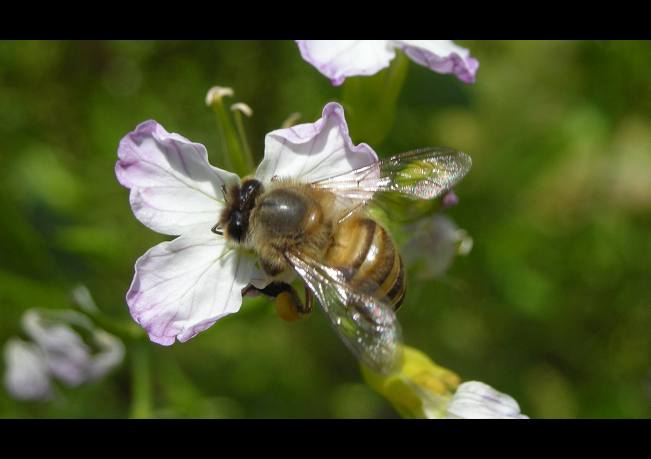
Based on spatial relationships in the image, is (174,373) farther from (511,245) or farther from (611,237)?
(611,237)

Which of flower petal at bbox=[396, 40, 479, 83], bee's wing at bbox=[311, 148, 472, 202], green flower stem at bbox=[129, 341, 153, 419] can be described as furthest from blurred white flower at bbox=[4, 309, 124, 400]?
flower petal at bbox=[396, 40, 479, 83]

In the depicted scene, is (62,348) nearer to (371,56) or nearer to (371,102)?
(371,102)

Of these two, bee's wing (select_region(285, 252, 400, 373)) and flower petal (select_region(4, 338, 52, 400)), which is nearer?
bee's wing (select_region(285, 252, 400, 373))

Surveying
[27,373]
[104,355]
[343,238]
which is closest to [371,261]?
[343,238]

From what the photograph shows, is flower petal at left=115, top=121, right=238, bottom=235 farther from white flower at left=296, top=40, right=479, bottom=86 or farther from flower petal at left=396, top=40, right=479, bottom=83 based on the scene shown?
flower petal at left=396, top=40, right=479, bottom=83

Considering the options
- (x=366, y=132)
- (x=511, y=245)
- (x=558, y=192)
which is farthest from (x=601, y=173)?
(x=366, y=132)

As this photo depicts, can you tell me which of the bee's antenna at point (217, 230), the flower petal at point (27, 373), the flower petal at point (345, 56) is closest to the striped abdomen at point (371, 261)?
the bee's antenna at point (217, 230)

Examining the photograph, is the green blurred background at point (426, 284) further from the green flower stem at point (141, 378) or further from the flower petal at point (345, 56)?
the flower petal at point (345, 56)
